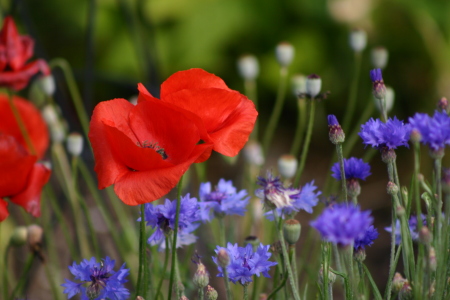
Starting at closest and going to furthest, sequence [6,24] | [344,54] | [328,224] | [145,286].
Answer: [328,224], [145,286], [6,24], [344,54]

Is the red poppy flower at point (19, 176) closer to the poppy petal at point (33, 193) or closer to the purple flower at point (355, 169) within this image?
the poppy petal at point (33, 193)

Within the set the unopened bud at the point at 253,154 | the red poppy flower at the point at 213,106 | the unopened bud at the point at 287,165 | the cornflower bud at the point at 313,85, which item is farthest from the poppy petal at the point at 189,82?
the unopened bud at the point at 253,154

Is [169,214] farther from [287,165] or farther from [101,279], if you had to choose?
[287,165]

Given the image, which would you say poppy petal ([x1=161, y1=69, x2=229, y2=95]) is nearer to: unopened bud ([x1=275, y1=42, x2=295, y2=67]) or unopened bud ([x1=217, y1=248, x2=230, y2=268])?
unopened bud ([x1=217, y1=248, x2=230, y2=268])

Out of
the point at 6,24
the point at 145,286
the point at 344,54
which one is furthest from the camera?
the point at 344,54

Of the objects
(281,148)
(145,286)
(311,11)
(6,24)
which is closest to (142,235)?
(145,286)

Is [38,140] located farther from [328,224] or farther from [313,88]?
[328,224]
